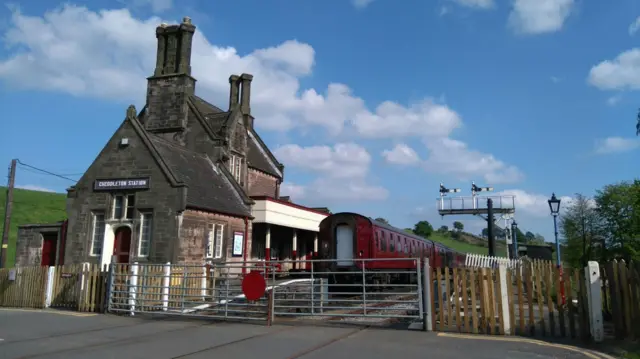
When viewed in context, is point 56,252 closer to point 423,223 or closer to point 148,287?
point 148,287

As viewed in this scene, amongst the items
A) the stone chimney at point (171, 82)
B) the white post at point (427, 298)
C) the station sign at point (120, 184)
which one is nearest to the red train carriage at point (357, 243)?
the white post at point (427, 298)

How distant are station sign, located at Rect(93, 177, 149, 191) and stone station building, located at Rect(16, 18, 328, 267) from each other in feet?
0.16

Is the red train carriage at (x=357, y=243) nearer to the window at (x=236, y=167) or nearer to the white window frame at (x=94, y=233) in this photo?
the white window frame at (x=94, y=233)

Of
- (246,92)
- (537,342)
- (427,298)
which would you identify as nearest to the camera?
(537,342)

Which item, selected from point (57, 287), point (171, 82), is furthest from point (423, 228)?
point (57, 287)

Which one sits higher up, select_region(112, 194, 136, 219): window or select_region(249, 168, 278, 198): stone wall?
select_region(249, 168, 278, 198): stone wall

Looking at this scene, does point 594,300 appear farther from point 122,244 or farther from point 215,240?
point 122,244

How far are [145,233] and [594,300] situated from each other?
19.1 metres

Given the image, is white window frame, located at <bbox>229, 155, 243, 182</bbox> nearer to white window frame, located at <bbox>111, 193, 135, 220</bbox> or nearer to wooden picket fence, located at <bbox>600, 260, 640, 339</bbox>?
white window frame, located at <bbox>111, 193, 135, 220</bbox>

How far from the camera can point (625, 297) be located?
9.01 metres

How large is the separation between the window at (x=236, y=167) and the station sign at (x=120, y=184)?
9.53 m

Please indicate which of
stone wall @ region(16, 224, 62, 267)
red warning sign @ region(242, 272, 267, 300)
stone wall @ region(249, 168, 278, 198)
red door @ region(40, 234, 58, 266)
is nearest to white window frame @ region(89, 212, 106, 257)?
stone wall @ region(16, 224, 62, 267)

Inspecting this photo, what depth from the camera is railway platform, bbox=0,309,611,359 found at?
7883mm

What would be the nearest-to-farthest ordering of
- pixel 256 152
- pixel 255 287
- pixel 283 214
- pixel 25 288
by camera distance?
1. pixel 255 287
2. pixel 25 288
3. pixel 283 214
4. pixel 256 152
